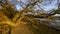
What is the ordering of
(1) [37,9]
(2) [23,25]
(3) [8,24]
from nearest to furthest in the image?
(3) [8,24], (1) [37,9], (2) [23,25]

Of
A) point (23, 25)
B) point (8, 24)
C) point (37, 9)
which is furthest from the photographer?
point (23, 25)

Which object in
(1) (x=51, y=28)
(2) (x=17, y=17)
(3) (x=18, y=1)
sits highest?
(3) (x=18, y=1)

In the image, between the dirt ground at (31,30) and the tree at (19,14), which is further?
the dirt ground at (31,30)

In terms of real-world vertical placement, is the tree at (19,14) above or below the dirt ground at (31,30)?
above

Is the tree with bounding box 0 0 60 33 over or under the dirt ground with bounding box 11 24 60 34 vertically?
over

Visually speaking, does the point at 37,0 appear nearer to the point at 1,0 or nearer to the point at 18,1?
the point at 18,1

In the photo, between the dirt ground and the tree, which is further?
the dirt ground

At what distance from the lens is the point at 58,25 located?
6.34m

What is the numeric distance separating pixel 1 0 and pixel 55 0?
246 centimetres

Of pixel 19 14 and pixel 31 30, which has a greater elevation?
pixel 19 14

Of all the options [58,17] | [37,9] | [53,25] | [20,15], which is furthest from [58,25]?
[20,15]

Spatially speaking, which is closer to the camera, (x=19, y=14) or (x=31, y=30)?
(x=19, y=14)

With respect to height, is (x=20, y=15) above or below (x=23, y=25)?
above

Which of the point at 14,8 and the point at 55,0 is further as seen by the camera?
the point at 55,0
